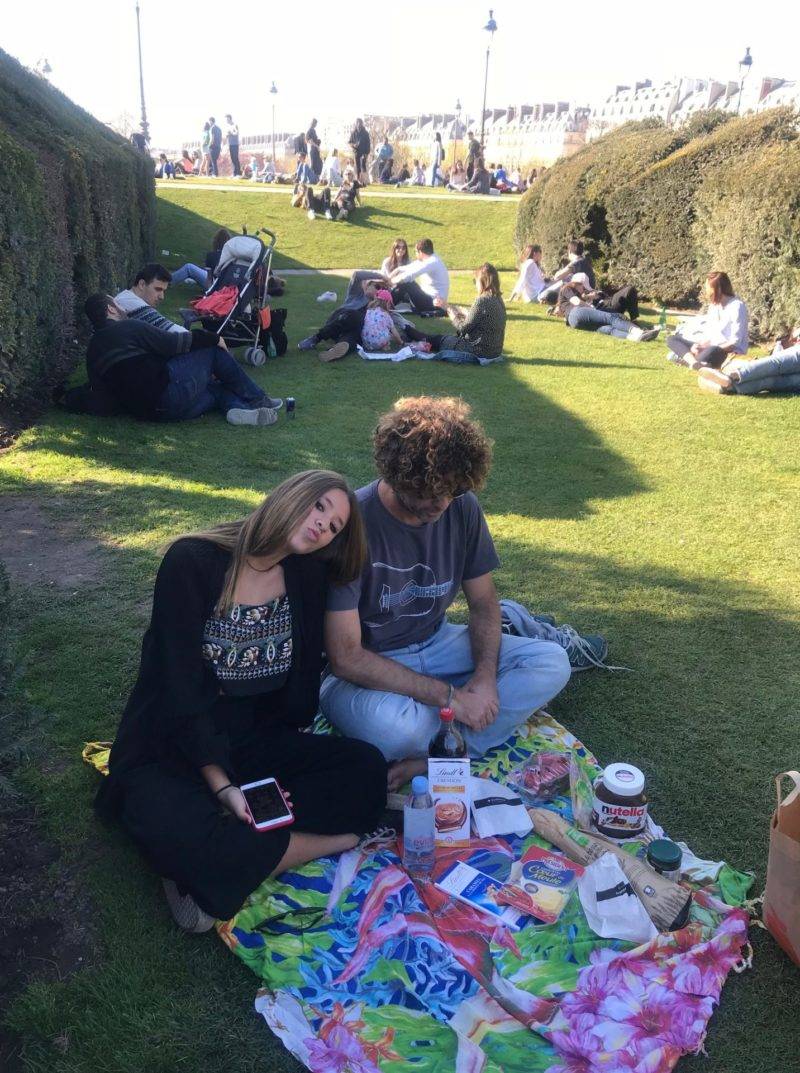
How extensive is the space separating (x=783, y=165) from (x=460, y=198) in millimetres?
14847

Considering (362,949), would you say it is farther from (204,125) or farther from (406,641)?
(204,125)

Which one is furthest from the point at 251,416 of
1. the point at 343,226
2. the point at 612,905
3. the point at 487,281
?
the point at 343,226

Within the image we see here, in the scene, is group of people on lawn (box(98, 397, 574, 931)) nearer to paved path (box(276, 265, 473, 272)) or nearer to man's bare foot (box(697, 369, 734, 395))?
man's bare foot (box(697, 369, 734, 395))

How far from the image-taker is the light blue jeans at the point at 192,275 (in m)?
15.8

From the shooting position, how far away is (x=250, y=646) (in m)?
2.87

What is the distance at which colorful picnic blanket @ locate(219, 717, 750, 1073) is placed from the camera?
2236 mm

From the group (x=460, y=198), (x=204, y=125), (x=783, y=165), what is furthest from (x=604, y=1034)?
(x=204, y=125)

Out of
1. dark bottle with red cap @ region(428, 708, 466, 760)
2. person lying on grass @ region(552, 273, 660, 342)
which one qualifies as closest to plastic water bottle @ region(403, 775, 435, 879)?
dark bottle with red cap @ region(428, 708, 466, 760)

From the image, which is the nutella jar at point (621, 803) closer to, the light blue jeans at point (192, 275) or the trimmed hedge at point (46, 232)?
the trimmed hedge at point (46, 232)

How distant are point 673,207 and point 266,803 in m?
14.2

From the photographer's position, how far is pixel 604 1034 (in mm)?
2250

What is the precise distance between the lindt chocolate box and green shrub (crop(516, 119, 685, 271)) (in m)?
15.0

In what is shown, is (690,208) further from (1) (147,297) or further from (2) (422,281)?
(1) (147,297)

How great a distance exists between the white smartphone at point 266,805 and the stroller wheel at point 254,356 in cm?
799
